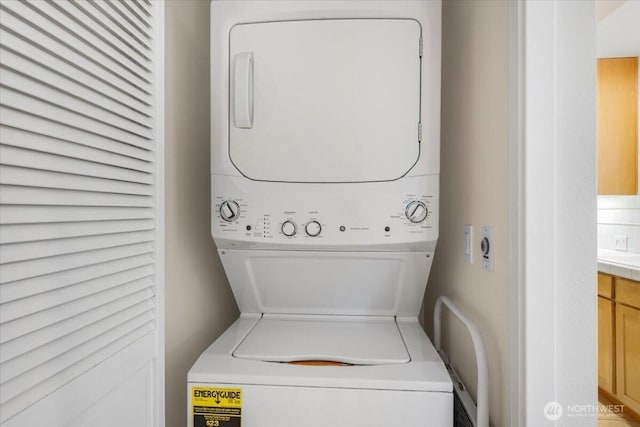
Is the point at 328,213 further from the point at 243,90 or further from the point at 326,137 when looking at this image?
the point at 243,90

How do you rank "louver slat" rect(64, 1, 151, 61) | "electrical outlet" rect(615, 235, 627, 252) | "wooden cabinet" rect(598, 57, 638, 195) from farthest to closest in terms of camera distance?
"electrical outlet" rect(615, 235, 627, 252), "wooden cabinet" rect(598, 57, 638, 195), "louver slat" rect(64, 1, 151, 61)

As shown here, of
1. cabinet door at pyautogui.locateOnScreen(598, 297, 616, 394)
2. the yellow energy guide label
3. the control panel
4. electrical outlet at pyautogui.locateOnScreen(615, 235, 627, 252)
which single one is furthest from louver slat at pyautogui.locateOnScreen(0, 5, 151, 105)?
electrical outlet at pyautogui.locateOnScreen(615, 235, 627, 252)

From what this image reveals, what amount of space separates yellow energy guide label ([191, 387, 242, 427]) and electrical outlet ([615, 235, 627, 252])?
3325mm

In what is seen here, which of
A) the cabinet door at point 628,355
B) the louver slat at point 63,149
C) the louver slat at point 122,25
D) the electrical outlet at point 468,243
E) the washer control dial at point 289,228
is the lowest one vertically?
the cabinet door at point 628,355

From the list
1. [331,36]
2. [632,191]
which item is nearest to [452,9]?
[331,36]

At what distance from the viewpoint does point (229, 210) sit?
1.32 metres

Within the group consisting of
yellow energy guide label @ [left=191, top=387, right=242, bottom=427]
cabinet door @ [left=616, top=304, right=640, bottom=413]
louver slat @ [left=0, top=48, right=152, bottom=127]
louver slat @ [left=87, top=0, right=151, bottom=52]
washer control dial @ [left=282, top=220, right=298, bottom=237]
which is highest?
louver slat @ [left=87, top=0, right=151, bottom=52]

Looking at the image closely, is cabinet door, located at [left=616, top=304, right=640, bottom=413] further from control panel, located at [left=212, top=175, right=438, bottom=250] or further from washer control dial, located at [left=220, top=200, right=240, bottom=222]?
washer control dial, located at [left=220, top=200, right=240, bottom=222]

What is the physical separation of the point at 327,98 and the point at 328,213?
0.40m

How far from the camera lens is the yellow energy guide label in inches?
42.1

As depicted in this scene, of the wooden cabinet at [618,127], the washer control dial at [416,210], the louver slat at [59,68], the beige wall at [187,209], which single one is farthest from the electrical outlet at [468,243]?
the wooden cabinet at [618,127]

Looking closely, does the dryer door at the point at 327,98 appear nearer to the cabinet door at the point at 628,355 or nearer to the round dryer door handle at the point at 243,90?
the round dryer door handle at the point at 243,90

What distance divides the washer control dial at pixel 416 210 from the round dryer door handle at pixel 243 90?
627 millimetres

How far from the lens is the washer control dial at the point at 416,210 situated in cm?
126
